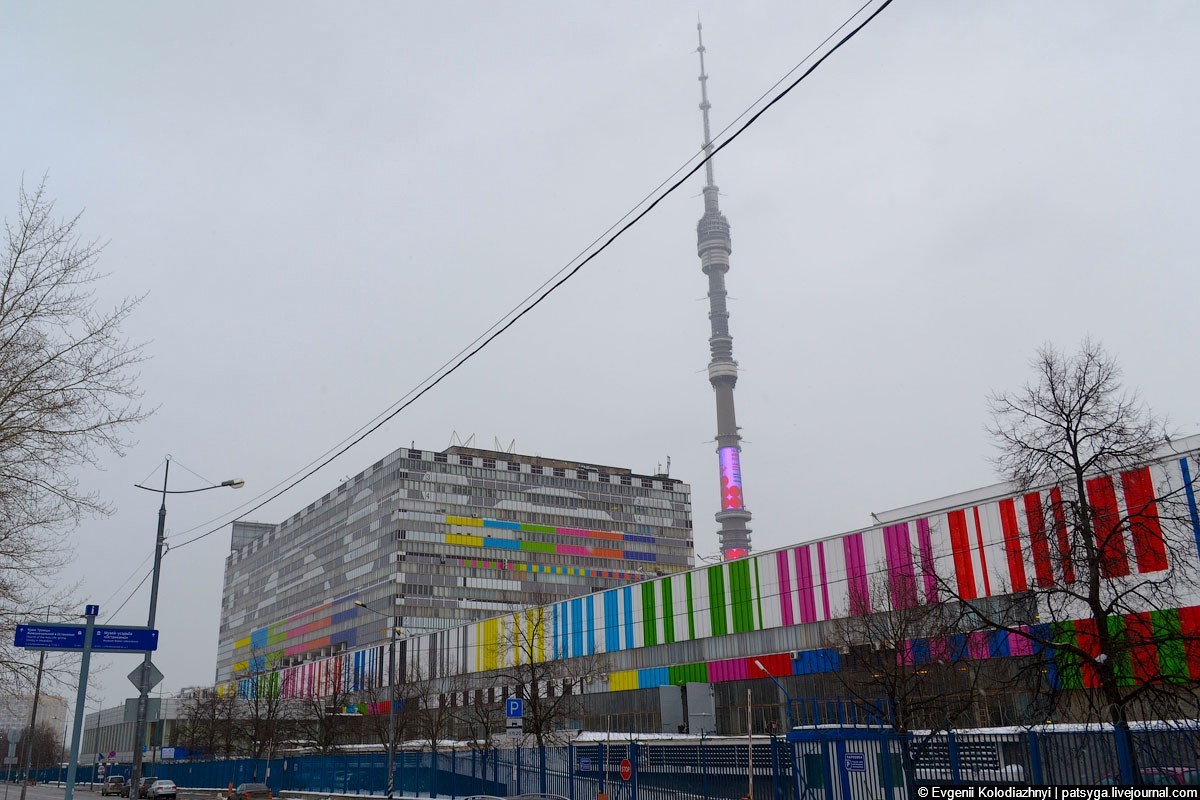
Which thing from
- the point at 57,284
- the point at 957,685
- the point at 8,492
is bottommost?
the point at 957,685

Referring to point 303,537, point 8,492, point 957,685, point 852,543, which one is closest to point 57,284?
point 8,492

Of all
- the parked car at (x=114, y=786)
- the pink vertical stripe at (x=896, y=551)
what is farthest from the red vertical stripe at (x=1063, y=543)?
the parked car at (x=114, y=786)

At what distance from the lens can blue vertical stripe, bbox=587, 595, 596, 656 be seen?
8953 cm

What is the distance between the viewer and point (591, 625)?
90.6 m

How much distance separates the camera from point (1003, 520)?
57625mm

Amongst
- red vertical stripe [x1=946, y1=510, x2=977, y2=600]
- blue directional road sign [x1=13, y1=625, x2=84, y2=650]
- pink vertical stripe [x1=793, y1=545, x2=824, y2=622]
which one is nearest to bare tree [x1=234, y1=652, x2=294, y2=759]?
pink vertical stripe [x1=793, y1=545, x2=824, y2=622]

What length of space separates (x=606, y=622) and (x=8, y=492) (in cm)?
7442

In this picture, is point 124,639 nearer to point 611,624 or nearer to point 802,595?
point 802,595

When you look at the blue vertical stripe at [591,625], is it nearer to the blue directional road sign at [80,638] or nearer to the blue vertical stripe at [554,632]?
the blue vertical stripe at [554,632]

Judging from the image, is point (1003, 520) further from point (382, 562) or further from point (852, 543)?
point (382, 562)

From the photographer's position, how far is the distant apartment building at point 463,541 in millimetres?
152375

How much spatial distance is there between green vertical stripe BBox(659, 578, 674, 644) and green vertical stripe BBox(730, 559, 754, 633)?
7.56 metres

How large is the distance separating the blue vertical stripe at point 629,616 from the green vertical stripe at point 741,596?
42.6 feet

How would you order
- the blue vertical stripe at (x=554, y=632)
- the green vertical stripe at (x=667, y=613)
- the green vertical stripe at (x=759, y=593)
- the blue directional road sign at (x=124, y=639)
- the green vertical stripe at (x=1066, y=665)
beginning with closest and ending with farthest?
the green vertical stripe at (x=1066, y=665) → the blue directional road sign at (x=124, y=639) → the green vertical stripe at (x=759, y=593) → the green vertical stripe at (x=667, y=613) → the blue vertical stripe at (x=554, y=632)
